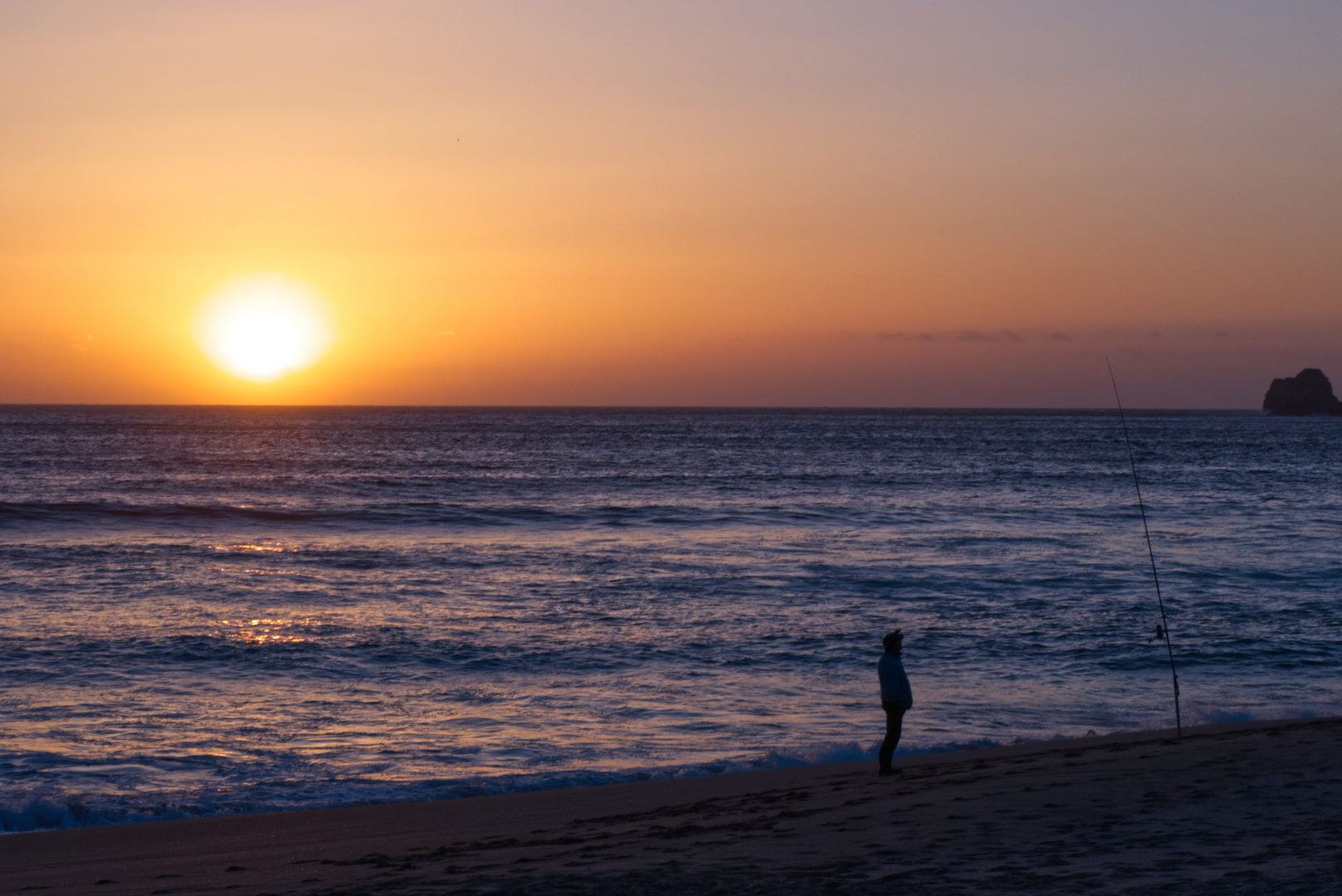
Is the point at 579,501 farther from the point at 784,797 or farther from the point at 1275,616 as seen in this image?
the point at 784,797

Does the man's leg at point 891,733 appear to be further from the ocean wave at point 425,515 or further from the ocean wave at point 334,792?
the ocean wave at point 425,515

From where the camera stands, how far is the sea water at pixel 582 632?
420 inches

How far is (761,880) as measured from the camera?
584cm

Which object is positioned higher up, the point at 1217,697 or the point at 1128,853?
the point at 1128,853

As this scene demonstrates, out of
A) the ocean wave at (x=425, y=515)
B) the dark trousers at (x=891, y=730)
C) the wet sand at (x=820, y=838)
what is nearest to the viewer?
the wet sand at (x=820, y=838)

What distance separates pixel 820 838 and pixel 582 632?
1037 centimetres

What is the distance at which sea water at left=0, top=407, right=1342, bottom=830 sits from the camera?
10.7 meters

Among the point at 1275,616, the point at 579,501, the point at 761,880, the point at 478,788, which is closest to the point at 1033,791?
the point at 761,880

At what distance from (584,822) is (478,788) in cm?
206

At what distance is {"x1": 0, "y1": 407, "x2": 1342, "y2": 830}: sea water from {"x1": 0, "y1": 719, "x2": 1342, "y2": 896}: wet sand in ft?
3.58

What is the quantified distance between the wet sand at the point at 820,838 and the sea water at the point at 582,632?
1091 millimetres

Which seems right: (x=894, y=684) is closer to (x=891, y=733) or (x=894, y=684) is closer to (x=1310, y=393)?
(x=891, y=733)

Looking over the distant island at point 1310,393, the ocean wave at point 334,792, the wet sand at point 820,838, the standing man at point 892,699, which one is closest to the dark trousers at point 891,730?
the standing man at point 892,699

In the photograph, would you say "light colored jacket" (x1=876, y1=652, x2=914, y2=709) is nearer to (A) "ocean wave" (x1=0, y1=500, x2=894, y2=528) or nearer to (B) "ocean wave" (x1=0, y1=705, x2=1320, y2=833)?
(B) "ocean wave" (x1=0, y1=705, x2=1320, y2=833)
